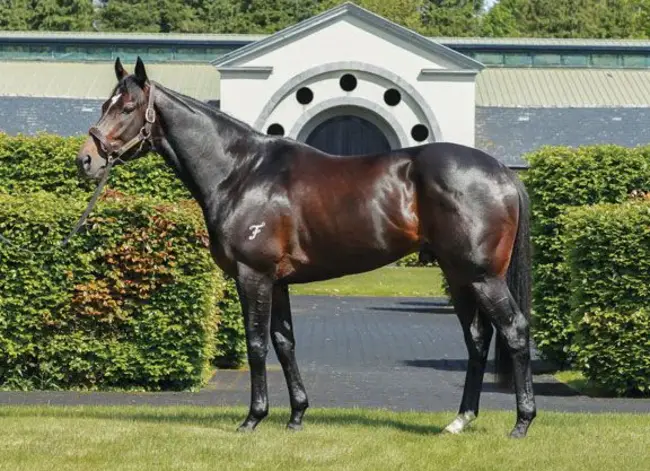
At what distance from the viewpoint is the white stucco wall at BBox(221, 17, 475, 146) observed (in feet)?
168

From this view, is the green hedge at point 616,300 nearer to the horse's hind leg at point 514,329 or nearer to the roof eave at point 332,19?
the horse's hind leg at point 514,329

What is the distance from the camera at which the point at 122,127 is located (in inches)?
381

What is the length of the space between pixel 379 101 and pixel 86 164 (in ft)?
138

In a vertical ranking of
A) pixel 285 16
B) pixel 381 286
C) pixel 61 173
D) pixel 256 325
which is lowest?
pixel 381 286

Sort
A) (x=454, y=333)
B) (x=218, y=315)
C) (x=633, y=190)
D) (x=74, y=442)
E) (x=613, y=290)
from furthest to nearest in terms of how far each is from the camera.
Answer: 1. (x=454, y=333)
2. (x=633, y=190)
3. (x=218, y=315)
4. (x=613, y=290)
5. (x=74, y=442)

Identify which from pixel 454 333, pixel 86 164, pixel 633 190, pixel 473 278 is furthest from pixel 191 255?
pixel 454 333

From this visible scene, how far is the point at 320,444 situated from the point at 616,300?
5141 millimetres

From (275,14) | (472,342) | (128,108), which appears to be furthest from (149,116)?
(275,14)

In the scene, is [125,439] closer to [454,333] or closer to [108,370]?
[108,370]

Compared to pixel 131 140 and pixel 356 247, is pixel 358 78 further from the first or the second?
pixel 356 247

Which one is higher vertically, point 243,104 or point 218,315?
point 218,315

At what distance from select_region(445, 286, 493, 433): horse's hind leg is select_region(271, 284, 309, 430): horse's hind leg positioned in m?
1.19

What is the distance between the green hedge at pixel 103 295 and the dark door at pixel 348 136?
38.1 m

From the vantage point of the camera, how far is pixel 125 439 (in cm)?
914
